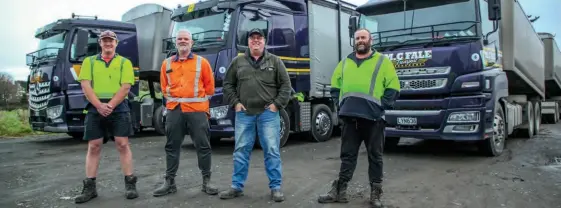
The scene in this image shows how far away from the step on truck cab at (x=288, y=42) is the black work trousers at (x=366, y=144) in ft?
12.3

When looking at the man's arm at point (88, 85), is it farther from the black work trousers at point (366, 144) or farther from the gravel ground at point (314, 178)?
the black work trousers at point (366, 144)

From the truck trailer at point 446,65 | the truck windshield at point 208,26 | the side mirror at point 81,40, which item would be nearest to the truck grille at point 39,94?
the side mirror at point 81,40

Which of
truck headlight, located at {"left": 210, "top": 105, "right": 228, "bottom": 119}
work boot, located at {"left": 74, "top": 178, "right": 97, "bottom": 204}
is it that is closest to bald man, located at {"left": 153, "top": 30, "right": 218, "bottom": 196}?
work boot, located at {"left": 74, "top": 178, "right": 97, "bottom": 204}

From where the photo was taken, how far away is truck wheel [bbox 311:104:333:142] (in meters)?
9.55

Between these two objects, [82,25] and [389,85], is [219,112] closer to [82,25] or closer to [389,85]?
[389,85]

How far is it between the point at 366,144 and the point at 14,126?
13.2 metres

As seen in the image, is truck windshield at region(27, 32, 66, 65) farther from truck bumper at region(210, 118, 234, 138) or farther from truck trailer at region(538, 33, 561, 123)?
truck trailer at region(538, 33, 561, 123)

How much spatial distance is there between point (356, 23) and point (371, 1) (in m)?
0.49

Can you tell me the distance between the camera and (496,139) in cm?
730

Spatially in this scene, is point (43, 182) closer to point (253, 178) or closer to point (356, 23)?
point (253, 178)

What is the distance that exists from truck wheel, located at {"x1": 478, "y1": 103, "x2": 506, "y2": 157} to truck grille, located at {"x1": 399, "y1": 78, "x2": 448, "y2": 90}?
44.6 inches

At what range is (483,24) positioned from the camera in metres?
6.65

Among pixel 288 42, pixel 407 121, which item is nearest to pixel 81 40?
pixel 288 42

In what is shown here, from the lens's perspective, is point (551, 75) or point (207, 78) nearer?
point (207, 78)
